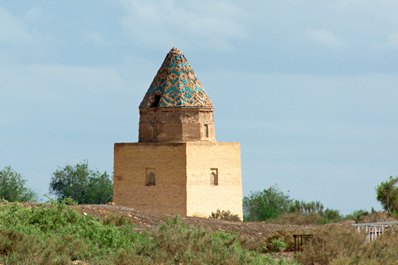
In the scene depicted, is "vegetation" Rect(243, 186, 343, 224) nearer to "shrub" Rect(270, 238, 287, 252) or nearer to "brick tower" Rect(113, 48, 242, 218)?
"brick tower" Rect(113, 48, 242, 218)

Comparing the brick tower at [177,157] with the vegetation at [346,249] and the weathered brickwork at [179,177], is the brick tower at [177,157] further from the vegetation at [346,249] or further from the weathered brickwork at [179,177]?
the vegetation at [346,249]

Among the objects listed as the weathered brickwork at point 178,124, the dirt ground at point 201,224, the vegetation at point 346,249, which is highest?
the weathered brickwork at point 178,124

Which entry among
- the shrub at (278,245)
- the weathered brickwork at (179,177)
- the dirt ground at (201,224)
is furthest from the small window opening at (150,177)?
the shrub at (278,245)

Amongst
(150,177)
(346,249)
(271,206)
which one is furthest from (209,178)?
(346,249)

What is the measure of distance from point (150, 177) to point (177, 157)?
128 centimetres

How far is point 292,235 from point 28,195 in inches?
1141

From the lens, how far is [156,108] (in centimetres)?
3922

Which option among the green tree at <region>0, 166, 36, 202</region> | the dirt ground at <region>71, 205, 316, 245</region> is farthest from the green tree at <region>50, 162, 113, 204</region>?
the dirt ground at <region>71, 205, 316, 245</region>

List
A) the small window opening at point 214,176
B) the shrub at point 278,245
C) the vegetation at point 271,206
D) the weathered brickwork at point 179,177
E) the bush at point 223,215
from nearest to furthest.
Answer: the shrub at point 278,245 < the bush at point 223,215 < the weathered brickwork at point 179,177 < the small window opening at point 214,176 < the vegetation at point 271,206

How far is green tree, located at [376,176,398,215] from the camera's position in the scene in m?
40.1

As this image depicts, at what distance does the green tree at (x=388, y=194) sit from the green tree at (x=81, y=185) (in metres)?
15.3

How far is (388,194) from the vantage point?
40219 millimetres

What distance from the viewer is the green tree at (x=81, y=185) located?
2019 inches

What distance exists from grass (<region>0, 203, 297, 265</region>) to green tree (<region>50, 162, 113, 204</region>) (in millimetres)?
31260
